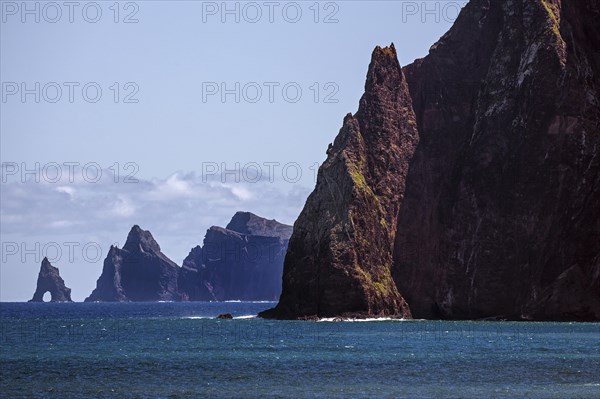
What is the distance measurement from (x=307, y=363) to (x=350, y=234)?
299ft

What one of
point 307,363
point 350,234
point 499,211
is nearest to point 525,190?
point 499,211

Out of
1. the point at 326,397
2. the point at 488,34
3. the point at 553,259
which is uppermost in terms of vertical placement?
the point at 488,34

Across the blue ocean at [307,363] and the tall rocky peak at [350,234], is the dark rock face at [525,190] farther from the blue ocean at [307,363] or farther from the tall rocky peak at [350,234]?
the blue ocean at [307,363]

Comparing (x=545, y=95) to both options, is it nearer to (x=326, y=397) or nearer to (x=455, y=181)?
(x=455, y=181)

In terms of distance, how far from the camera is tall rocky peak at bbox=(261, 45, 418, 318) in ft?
567

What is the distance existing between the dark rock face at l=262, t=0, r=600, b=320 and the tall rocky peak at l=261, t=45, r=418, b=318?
10.1 inches

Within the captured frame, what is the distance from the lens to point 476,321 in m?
171

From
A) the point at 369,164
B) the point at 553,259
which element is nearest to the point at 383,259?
the point at 369,164

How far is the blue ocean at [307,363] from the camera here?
66.6 meters

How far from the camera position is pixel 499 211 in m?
176

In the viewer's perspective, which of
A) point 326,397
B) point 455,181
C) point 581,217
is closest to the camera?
point 326,397

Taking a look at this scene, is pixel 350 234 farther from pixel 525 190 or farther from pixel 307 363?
pixel 307 363

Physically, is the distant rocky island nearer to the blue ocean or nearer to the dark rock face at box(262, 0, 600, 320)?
the dark rock face at box(262, 0, 600, 320)

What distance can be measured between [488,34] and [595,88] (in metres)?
30.0
